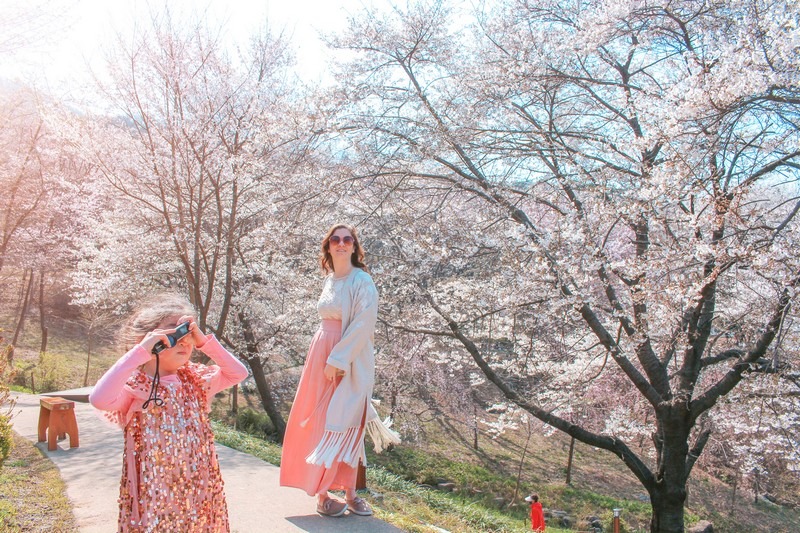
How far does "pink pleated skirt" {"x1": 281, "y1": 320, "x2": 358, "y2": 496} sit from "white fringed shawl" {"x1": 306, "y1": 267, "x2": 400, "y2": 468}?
12cm

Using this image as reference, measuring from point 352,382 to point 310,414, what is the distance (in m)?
0.39

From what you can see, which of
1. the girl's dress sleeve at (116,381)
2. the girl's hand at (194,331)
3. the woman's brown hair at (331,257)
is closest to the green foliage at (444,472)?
the woman's brown hair at (331,257)

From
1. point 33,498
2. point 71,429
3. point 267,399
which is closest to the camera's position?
point 33,498

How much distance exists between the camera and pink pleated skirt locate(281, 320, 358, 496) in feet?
12.7

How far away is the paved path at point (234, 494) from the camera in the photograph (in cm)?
365

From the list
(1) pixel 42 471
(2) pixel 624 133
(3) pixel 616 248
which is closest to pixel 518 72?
(2) pixel 624 133

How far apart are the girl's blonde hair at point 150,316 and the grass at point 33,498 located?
1781 mm

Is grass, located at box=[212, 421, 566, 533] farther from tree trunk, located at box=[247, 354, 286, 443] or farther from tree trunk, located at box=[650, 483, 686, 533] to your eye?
tree trunk, located at box=[247, 354, 286, 443]

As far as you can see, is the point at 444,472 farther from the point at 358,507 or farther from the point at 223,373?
the point at 223,373

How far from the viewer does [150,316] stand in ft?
8.61

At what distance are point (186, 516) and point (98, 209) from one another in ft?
50.0

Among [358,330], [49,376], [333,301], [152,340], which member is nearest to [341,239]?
[333,301]

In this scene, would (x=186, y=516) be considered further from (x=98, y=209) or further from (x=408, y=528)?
(x=98, y=209)

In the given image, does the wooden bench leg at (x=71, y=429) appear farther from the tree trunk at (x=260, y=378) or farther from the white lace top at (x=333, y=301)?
the tree trunk at (x=260, y=378)
